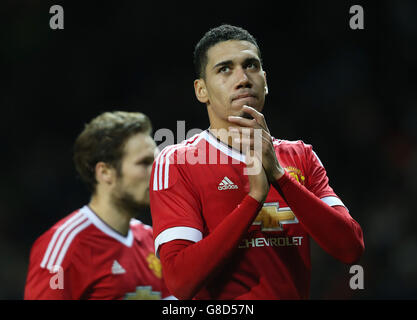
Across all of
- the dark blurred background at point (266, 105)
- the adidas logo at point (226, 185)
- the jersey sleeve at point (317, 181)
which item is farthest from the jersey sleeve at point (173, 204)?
the dark blurred background at point (266, 105)

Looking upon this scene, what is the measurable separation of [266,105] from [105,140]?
2.86m

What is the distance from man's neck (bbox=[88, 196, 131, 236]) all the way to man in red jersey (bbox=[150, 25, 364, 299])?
5.01ft

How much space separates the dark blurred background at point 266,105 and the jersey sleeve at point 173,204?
364 cm

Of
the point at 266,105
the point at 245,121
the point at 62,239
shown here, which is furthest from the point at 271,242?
the point at 266,105

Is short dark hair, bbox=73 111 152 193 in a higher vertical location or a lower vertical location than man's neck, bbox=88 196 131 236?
higher

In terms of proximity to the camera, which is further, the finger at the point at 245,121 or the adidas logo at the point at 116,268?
the adidas logo at the point at 116,268

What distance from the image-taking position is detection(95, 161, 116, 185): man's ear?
150 inches

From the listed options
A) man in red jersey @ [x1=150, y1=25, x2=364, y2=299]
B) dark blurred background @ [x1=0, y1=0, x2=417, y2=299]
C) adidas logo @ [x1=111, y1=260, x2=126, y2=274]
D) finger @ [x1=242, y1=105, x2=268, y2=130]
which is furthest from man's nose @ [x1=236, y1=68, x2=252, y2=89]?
dark blurred background @ [x1=0, y1=0, x2=417, y2=299]

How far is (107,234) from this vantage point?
3625mm

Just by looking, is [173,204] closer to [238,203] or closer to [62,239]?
[238,203]

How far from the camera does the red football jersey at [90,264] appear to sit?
3.13 meters

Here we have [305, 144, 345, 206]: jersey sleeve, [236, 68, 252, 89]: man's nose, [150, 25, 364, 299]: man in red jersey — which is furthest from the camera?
[305, 144, 345, 206]: jersey sleeve

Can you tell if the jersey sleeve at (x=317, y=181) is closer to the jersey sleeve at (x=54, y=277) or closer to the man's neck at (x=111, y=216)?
the jersey sleeve at (x=54, y=277)

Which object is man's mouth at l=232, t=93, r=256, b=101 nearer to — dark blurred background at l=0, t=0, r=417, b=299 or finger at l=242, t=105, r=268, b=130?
finger at l=242, t=105, r=268, b=130
